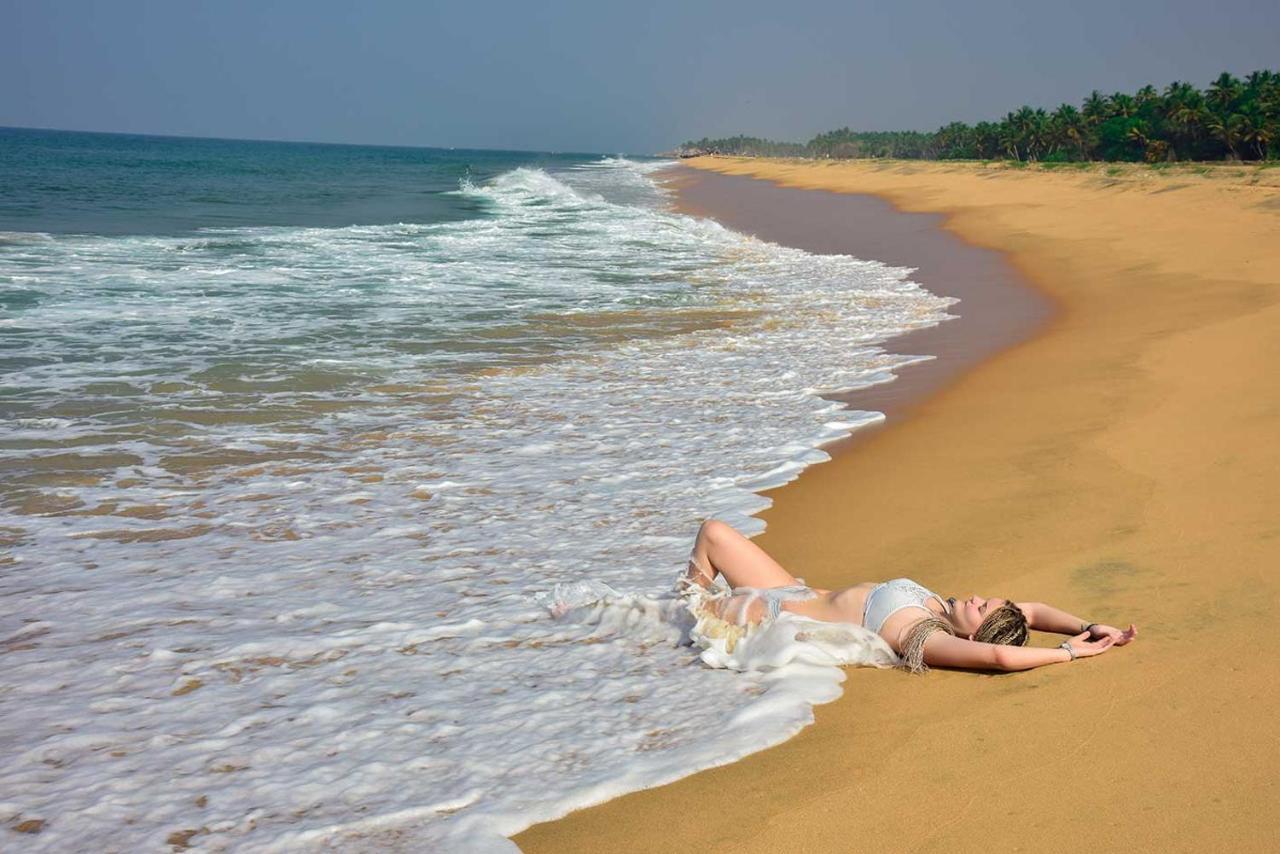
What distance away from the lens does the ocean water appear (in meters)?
3.84

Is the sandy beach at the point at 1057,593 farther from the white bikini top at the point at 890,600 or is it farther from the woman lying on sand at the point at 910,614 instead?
the white bikini top at the point at 890,600

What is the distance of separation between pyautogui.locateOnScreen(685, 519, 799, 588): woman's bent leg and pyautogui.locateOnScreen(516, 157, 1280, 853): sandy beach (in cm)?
69

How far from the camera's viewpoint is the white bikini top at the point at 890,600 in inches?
185

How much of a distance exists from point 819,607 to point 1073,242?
68.2ft

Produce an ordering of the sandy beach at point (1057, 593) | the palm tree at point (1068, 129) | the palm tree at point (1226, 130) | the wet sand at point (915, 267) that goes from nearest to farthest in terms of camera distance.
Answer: the sandy beach at point (1057, 593) → the wet sand at point (915, 267) → the palm tree at point (1226, 130) → the palm tree at point (1068, 129)

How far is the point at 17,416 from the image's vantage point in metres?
9.02

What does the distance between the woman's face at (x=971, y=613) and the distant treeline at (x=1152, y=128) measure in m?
69.1

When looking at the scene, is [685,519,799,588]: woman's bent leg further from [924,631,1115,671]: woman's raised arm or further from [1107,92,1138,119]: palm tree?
[1107,92,1138,119]: palm tree

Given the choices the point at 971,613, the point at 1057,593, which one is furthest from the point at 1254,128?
the point at 971,613

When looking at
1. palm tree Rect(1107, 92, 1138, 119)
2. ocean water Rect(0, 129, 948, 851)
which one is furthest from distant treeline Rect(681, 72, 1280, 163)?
ocean water Rect(0, 129, 948, 851)

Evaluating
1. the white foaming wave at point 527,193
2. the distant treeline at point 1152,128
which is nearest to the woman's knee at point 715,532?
the white foaming wave at point 527,193

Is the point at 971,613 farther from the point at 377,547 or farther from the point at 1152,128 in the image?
the point at 1152,128

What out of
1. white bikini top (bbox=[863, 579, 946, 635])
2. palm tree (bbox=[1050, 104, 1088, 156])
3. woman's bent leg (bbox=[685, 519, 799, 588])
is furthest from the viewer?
palm tree (bbox=[1050, 104, 1088, 156])

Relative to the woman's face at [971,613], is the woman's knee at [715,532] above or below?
above
